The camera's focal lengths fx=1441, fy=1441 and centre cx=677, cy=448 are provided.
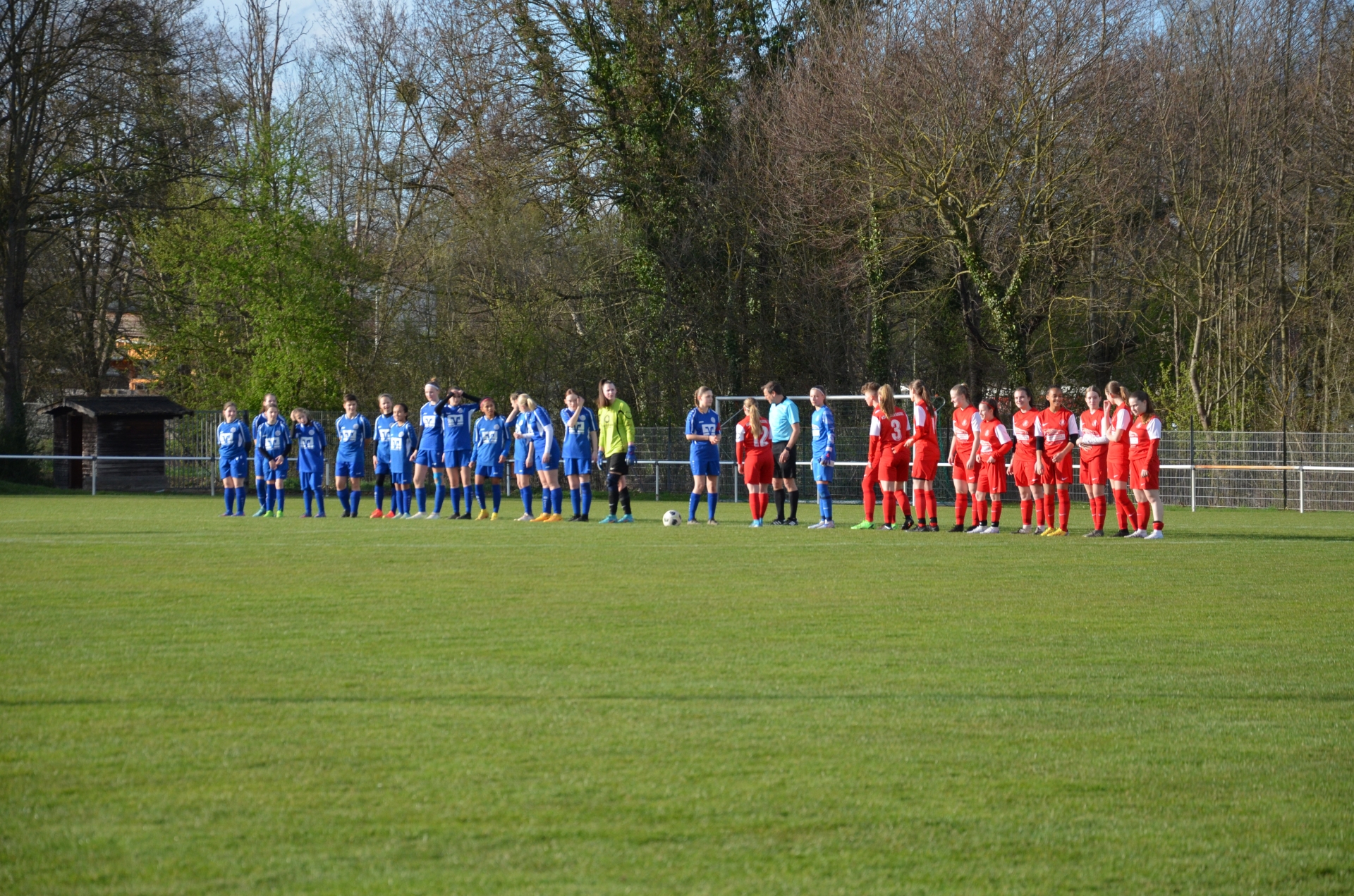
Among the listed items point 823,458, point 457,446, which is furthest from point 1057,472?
point 457,446

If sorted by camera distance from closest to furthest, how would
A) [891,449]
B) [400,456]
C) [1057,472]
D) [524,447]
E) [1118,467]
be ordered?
[1118,467] < [1057,472] < [891,449] < [524,447] < [400,456]

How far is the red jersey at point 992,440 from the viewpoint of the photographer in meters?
18.9

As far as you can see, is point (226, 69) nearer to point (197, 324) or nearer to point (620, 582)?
point (197, 324)

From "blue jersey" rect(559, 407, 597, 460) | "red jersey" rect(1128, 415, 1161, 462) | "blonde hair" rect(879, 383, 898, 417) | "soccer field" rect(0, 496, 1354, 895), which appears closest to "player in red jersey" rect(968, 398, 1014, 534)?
"blonde hair" rect(879, 383, 898, 417)

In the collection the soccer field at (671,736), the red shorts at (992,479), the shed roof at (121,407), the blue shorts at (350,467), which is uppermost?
the shed roof at (121,407)

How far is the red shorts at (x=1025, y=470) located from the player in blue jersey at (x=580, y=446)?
6225 mm

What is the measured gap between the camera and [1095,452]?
18562mm

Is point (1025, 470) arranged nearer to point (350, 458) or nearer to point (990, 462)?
point (990, 462)

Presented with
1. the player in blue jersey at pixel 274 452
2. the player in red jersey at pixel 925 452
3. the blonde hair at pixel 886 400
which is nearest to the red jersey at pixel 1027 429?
the player in red jersey at pixel 925 452

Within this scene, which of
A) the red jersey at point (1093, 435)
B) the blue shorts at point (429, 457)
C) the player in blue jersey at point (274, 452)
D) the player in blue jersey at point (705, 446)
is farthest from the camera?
the blue shorts at point (429, 457)

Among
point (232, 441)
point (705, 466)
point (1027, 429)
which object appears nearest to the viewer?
point (1027, 429)

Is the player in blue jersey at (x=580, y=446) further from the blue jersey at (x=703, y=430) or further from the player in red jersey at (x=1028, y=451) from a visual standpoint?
the player in red jersey at (x=1028, y=451)

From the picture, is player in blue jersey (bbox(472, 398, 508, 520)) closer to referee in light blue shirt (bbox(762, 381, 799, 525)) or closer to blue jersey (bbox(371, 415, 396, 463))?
blue jersey (bbox(371, 415, 396, 463))

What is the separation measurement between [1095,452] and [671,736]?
14.0 meters
